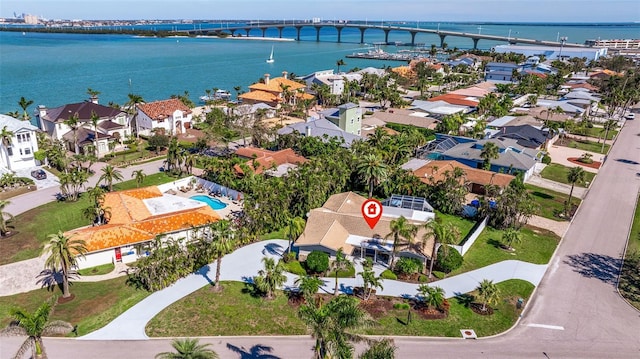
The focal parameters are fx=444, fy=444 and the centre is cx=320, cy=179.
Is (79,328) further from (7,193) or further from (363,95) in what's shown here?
(363,95)

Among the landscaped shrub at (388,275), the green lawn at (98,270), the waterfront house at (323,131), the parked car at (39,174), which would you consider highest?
the waterfront house at (323,131)

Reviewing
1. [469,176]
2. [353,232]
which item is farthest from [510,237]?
[469,176]

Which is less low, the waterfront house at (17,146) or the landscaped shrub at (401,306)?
the waterfront house at (17,146)

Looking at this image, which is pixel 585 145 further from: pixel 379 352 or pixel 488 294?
pixel 379 352

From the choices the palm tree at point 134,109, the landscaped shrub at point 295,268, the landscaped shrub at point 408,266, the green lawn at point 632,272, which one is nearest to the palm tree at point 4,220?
the landscaped shrub at point 295,268

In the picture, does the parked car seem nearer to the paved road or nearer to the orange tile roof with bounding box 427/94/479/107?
the paved road

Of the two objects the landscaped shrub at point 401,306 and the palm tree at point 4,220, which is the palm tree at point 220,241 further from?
the palm tree at point 4,220
